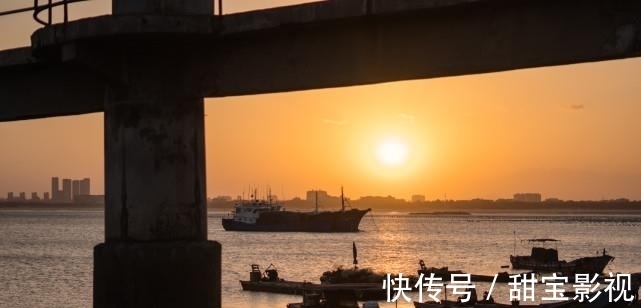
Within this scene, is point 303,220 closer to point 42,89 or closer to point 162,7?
point 42,89

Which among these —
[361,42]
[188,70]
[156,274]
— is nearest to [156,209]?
[156,274]

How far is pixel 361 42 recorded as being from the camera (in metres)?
12.0

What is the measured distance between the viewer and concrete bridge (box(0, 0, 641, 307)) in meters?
11.5

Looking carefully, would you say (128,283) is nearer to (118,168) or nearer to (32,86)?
(118,168)

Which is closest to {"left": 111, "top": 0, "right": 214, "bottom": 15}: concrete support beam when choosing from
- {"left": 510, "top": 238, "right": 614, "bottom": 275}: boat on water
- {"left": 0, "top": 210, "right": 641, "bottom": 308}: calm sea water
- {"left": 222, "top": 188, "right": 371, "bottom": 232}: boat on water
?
{"left": 0, "top": 210, "right": 641, "bottom": 308}: calm sea water

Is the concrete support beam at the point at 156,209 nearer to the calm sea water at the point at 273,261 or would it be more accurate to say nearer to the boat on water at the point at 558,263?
the calm sea water at the point at 273,261

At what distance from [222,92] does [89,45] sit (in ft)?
5.23

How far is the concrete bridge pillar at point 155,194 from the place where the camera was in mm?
12508

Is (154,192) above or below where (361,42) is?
below

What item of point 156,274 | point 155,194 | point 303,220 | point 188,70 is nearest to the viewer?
point 156,274

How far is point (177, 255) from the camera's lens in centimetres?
1249

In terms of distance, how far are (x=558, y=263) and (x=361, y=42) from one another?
80.9 meters

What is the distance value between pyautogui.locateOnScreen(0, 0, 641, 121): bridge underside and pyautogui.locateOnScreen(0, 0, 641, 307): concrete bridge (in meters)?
0.01

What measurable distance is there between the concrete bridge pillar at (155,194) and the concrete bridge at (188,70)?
1cm
